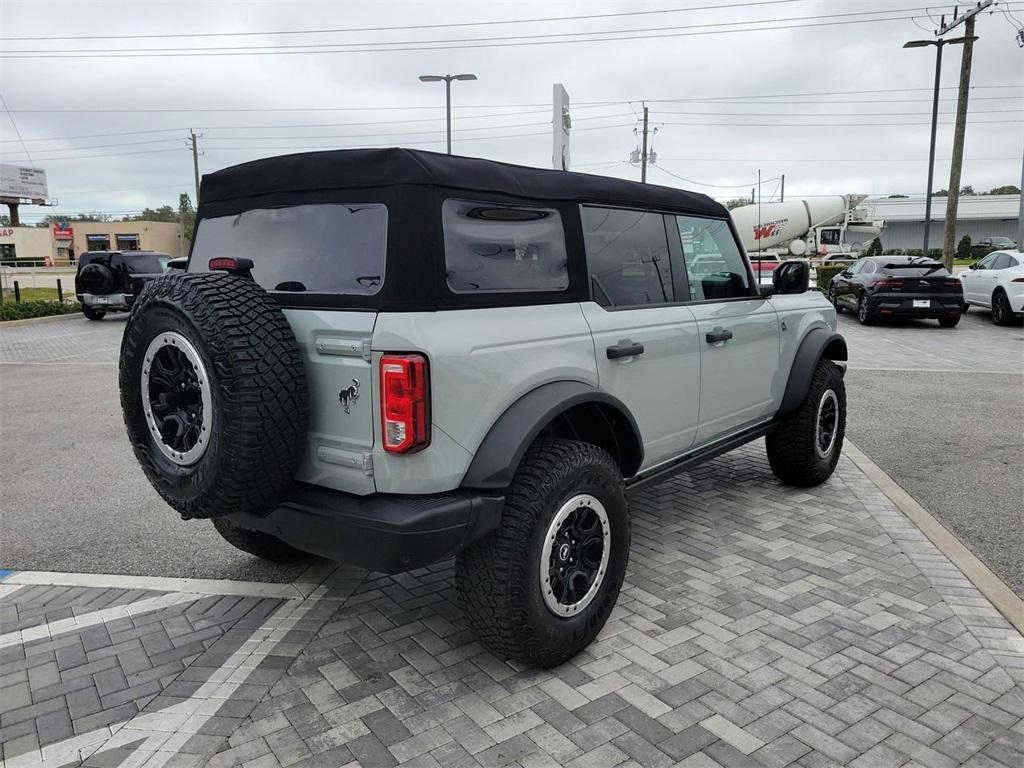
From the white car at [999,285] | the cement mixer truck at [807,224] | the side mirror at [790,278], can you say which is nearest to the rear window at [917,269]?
the white car at [999,285]

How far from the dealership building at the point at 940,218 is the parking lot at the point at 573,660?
66.0 m

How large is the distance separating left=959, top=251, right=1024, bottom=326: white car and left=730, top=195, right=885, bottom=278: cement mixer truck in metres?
21.0

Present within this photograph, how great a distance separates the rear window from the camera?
50.4ft

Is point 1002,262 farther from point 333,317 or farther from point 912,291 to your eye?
point 333,317

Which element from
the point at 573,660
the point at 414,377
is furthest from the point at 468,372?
the point at 573,660

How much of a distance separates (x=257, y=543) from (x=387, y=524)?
1840mm

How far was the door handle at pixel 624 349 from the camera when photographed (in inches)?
132

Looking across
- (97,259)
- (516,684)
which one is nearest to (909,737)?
(516,684)

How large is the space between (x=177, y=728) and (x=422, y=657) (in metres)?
0.98

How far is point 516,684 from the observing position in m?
2.99

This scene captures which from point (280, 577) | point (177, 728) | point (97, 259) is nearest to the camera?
point (177, 728)

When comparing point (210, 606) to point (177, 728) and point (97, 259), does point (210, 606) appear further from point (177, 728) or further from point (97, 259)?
point (97, 259)

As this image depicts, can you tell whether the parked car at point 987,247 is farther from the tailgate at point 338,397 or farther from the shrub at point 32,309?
the tailgate at point 338,397

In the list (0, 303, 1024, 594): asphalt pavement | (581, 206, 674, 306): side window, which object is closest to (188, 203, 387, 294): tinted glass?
(581, 206, 674, 306): side window
